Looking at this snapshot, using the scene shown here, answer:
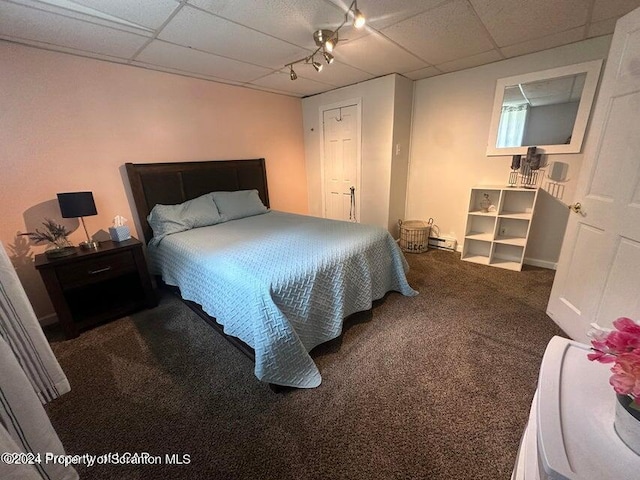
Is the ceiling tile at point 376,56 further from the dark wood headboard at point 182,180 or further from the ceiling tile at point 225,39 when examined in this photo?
the dark wood headboard at point 182,180

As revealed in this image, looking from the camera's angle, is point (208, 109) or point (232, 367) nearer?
point (232, 367)

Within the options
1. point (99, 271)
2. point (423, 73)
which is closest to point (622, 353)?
point (99, 271)

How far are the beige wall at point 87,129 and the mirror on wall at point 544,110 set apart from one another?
3103 millimetres

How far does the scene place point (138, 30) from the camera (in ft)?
6.23

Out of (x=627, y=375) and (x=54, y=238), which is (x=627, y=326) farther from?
(x=54, y=238)

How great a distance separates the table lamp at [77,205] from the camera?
210 cm

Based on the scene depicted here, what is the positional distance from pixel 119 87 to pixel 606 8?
3976 millimetres

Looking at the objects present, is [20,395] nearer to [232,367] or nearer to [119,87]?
[232,367]

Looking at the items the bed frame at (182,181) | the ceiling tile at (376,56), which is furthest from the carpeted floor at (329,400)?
the ceiling tile at (376,56)

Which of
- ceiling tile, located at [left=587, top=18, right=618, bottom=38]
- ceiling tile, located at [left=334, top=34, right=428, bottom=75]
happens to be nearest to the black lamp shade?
ceiling tile, located at [left=334, top=34, right=428, bottom=75]

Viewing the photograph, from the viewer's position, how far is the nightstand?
6.48ft

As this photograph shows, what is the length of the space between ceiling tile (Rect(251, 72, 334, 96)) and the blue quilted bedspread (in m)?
1.82

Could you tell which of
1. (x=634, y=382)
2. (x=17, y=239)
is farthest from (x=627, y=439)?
(x=17, y=239)

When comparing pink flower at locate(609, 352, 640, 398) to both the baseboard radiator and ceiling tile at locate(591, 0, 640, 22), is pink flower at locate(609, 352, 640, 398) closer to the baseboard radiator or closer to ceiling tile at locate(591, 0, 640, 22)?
ceiling tile at locate(591, 0, 640, 22)
